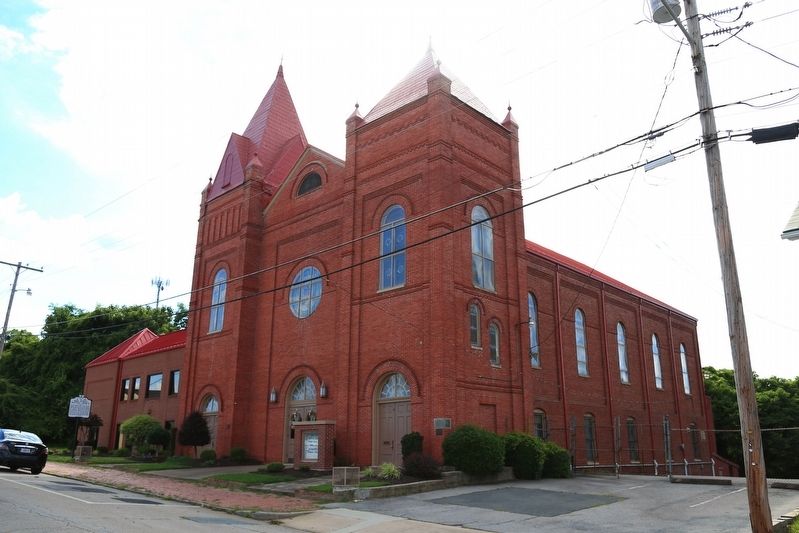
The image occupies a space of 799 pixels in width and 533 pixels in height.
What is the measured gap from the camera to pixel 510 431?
22.8m

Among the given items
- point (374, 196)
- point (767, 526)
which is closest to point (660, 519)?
point (767, 526)

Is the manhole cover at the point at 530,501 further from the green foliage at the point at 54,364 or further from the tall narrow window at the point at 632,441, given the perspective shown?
the green foliage at the point at 54,364

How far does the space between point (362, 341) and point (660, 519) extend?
41.1 ft

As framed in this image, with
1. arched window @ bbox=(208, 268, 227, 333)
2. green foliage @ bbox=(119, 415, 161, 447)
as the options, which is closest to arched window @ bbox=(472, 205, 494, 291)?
arched window @ bbox=(208, 268, 227, 333)

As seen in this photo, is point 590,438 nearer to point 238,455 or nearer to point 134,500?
point 238,455

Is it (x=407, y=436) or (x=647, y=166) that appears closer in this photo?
(x=647, y=166)

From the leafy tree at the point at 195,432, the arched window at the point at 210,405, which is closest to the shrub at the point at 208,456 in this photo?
the leafy tree at the point at 195,432

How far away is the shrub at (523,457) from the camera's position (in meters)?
21.4

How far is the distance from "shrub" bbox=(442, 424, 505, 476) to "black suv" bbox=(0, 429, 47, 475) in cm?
1294

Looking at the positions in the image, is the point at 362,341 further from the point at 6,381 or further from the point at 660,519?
the point at 6,381

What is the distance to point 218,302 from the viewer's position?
31.9 metres

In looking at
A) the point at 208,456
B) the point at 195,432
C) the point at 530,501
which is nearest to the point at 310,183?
the point at 195,432

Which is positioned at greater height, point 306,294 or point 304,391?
point 306,294

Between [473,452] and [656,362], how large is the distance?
21.9m
